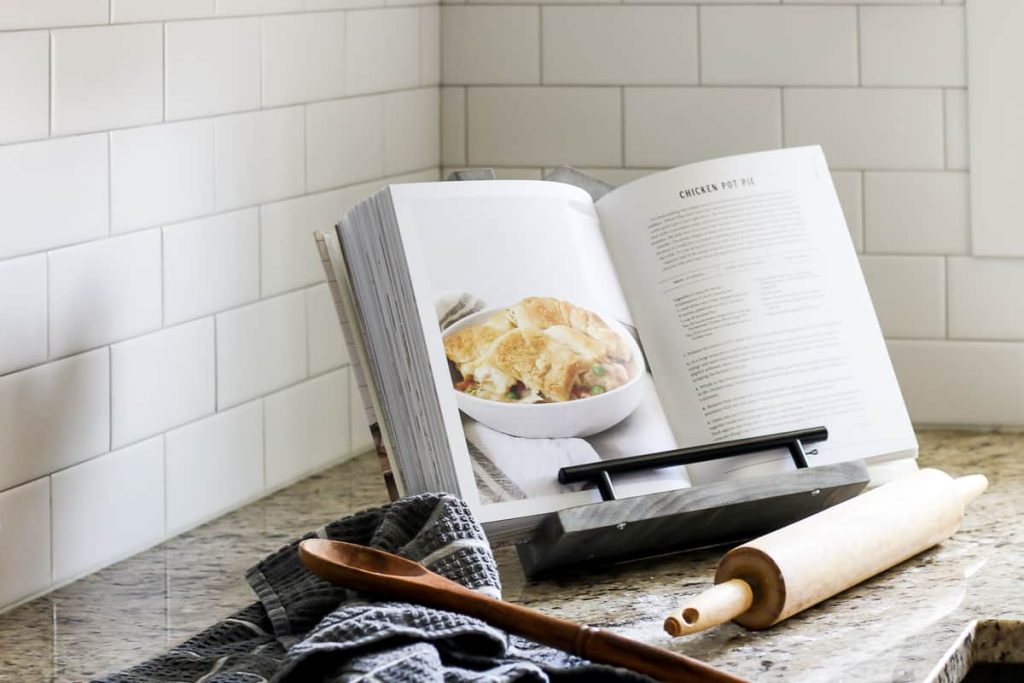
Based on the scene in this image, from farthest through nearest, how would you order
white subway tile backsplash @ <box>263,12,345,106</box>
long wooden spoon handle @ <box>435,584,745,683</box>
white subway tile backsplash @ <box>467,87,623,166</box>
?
1. white subway tile backsplash @ <box>467,87,623,166</box>
2. white subway tile backsplash @ <box>263,12,345,106</box>
3. long wooden spoon handle @ <box>435,584,745,683</box>

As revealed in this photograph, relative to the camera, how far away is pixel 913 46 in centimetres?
154

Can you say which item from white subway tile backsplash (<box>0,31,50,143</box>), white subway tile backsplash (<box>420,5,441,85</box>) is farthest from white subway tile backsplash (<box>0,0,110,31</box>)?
white subway tile backsplash (<box>420,5,441,85</box>)

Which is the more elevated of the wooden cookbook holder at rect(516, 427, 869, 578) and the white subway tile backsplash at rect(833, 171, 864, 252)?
the white subway tile backsplash at rect(833, 171, 864, 252)

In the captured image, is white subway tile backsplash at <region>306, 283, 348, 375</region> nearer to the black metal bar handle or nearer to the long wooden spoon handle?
the black metal bar handle

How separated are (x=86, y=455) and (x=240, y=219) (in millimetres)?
297

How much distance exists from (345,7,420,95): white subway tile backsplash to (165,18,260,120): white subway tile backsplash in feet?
0.64

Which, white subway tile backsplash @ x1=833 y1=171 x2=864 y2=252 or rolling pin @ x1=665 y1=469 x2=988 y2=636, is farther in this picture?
white subway tile backsplash @ x1=833 y1=171 x2=864 y2=252

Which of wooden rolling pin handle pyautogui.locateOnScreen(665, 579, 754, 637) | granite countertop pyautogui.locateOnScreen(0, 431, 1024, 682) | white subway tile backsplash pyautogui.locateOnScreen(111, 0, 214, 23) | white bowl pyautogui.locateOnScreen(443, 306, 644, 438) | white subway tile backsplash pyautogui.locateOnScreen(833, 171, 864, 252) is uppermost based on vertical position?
white subway tile backsplash pyautogui.locateOnScreen(111, 0, 214, 23)

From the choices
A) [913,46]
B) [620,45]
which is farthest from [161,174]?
[913,46]

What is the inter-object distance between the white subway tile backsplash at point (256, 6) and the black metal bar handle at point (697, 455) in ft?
1.79

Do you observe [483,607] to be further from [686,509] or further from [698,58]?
[698,58]

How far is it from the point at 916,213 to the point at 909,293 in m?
0.09

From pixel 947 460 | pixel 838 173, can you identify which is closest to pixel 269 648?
pixel 947 460

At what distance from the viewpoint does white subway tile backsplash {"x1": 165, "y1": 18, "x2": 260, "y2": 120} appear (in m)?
1.14
